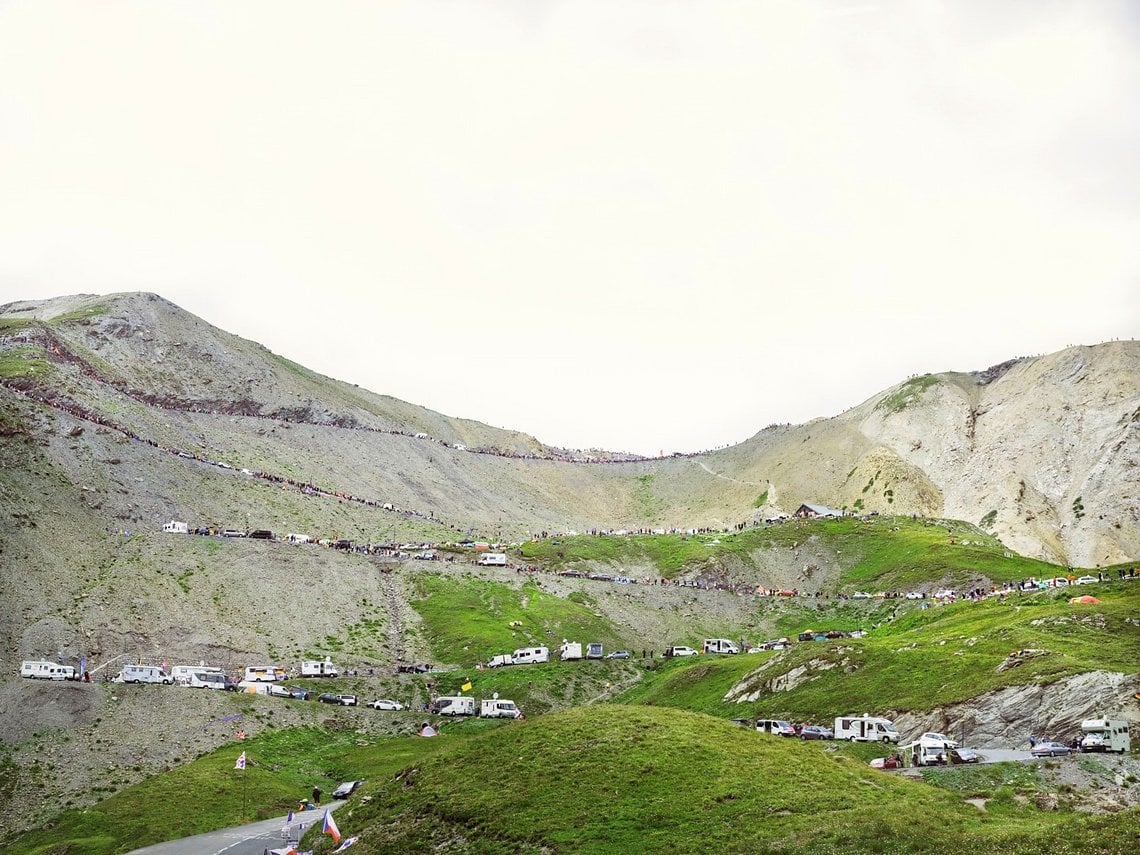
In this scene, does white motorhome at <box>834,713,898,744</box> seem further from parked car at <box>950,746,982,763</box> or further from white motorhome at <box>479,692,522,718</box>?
white motorhome at <box>479,692,522,718</box>

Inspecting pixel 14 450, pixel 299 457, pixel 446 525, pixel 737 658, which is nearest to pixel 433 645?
pixel 737 658

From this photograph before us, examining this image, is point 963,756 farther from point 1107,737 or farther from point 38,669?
point 38,669

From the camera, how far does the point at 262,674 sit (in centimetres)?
9206

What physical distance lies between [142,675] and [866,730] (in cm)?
6187

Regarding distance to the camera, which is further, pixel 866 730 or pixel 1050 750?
pixel 866 730

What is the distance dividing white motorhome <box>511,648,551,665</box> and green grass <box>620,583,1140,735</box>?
1125 cm

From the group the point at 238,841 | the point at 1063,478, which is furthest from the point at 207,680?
the point at 1063,478

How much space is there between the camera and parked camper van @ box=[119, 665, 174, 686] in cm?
8312

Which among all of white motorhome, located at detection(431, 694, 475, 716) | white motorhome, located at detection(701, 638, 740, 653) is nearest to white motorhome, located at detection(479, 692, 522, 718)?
white motorhome, located at detection(431, 694, 475, 716)

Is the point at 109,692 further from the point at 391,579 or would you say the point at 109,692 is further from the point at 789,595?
the point at 789,595

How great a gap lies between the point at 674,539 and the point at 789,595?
34.9 m

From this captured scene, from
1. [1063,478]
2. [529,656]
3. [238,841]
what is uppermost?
[1063,478]

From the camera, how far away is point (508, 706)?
8806 centimetres

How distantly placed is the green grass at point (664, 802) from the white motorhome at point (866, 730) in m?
13.2
